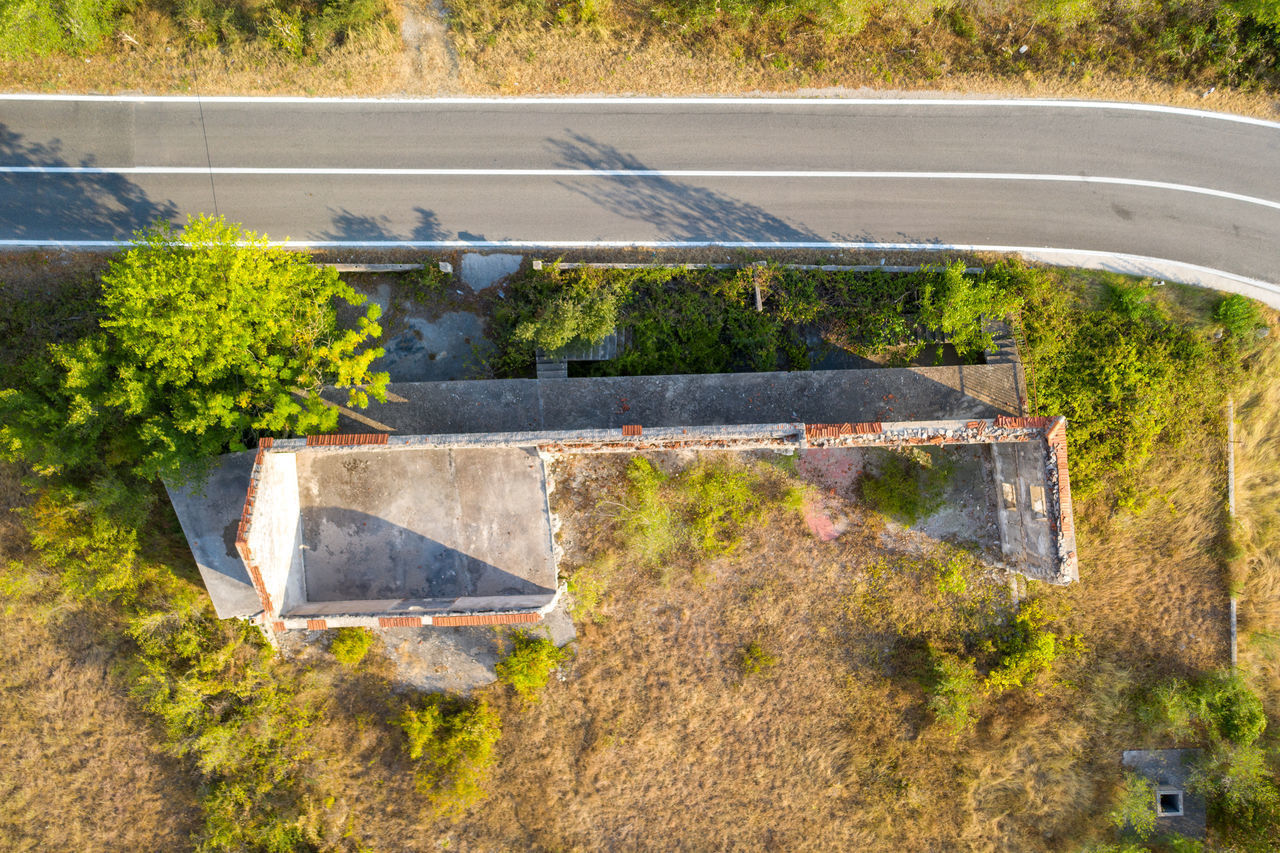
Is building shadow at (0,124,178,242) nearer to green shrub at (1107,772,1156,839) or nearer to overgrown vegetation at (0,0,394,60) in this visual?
overgrown vegetation at (0,0,394,60)

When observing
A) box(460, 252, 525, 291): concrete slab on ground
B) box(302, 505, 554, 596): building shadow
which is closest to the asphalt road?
box(460, 252, 525, 291): concrete slab on ground

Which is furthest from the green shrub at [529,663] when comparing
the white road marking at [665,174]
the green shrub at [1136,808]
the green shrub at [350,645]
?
the green shrub at [1136,808]

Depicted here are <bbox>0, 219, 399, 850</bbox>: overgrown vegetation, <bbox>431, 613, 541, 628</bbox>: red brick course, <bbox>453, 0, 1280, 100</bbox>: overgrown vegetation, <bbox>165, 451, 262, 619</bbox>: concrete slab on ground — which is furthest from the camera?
<bbox>453, 0, 1280, 100</bbox>: overgrown vegetation

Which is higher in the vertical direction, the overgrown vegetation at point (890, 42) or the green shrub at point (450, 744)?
the overgrown vegetation at point (890, 42)

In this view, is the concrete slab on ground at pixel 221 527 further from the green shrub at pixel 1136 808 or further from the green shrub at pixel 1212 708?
the green shrub at pixel 1212 708

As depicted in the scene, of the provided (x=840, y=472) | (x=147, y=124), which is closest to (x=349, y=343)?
(x=147, y=124)

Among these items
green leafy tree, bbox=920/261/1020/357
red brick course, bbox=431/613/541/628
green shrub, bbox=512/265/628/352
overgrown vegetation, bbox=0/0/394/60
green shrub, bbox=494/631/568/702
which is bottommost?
green shrub, bbox=494/631/568/702
